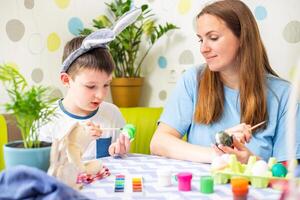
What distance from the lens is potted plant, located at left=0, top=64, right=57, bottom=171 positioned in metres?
0.73

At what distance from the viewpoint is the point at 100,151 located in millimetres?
1516

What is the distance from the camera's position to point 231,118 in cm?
145

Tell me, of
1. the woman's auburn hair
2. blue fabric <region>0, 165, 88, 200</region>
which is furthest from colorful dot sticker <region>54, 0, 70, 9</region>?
blue fabric <region>0, 165, 88, 200</region>

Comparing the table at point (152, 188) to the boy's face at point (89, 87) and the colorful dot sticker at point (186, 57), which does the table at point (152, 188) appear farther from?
the colorful dot sticker at point (186, 57)

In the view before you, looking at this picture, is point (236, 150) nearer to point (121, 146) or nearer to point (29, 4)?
point (121, 146)

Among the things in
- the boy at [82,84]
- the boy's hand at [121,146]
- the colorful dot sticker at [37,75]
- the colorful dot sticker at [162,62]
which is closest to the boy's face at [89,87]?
the boy at [82,84]

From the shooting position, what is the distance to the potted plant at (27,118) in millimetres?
725

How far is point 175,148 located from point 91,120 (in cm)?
40

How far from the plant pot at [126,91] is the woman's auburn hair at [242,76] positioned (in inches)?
40.2

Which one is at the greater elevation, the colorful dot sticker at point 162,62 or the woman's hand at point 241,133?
the colorful dot sticker at point 162,62

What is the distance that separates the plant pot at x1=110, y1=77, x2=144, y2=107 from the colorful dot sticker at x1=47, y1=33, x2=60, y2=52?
16.0 inches

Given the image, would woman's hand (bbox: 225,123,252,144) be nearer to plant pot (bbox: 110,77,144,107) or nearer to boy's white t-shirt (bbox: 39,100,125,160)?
boy's white t-shirt (bbox: 39,100,125,160)

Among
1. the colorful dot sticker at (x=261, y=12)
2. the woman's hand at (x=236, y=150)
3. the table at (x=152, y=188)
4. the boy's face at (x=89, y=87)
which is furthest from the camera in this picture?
the colorful dot sticker at (x=261, y=12)

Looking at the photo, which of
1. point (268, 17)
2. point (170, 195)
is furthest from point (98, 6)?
point (170, 195)
